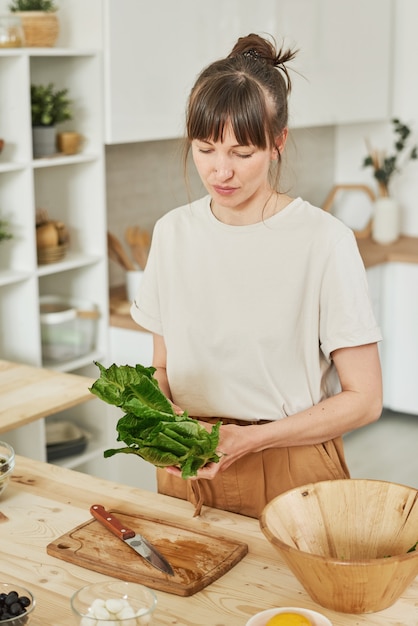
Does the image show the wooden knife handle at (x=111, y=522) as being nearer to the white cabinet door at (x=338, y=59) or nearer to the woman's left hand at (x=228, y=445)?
the woman's left hand at (x=228, y=445)

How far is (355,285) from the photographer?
5.54ft

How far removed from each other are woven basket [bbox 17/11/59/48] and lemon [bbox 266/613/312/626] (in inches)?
92.6

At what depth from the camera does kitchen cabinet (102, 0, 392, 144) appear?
3189mm

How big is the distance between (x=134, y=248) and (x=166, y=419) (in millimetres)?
2369

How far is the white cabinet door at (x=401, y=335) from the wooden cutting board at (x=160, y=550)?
119 inches

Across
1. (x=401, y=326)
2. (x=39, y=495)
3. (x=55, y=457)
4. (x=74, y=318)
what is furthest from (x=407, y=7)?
(x=39, y=495)

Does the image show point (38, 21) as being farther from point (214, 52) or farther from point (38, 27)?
point (214, 52)

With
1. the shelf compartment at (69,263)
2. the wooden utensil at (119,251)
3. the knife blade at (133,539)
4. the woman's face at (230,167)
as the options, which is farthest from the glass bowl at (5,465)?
the wooden utensil at (119,251)

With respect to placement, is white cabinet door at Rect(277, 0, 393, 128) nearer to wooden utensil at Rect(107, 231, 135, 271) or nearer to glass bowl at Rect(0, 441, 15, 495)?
wooden utensil at Rect(107, 231, 135, 271)

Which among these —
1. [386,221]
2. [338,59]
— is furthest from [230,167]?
[386,221]

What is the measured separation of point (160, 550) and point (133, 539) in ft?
0.17

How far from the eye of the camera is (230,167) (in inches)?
63.0

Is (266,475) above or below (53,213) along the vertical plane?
below

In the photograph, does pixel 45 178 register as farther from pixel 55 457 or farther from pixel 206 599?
pixel 206 599
